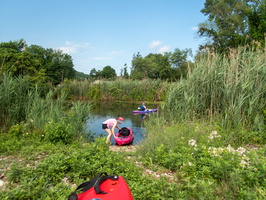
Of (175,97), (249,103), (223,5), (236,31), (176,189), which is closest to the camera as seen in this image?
(176,189)

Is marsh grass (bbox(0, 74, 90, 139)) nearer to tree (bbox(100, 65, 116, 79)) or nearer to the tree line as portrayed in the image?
the tree line

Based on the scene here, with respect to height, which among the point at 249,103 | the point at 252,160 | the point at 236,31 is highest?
the point at 236,31

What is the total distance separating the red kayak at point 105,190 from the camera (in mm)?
1945

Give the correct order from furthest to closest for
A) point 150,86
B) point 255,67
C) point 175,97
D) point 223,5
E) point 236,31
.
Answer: point 223,5 < point 236,31 < point 150,86 < point 175,97 < point 255,67

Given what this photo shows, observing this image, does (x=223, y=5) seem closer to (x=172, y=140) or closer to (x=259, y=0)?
(x=259, y=0)

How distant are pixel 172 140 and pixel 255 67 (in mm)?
3383

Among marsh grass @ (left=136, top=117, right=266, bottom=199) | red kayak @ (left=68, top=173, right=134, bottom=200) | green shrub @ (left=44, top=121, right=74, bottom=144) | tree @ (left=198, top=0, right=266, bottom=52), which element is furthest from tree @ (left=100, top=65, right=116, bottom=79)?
red kayak @ (left=68, top=173, right=134, bottom=200)

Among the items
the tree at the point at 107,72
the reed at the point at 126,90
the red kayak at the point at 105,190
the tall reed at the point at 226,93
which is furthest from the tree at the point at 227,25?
the tree at the point at 107,72

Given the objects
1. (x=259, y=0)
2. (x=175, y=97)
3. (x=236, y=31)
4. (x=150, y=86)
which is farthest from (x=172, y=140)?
(x=259, y=0)

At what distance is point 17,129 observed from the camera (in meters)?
5.76

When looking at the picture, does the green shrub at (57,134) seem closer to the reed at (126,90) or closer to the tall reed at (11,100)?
the tall reed at (11,100)

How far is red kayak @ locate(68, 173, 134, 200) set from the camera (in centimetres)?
194

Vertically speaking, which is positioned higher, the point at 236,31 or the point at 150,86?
the point at 236,31

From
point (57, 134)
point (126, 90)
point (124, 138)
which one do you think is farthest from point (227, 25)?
point (57, 134)
